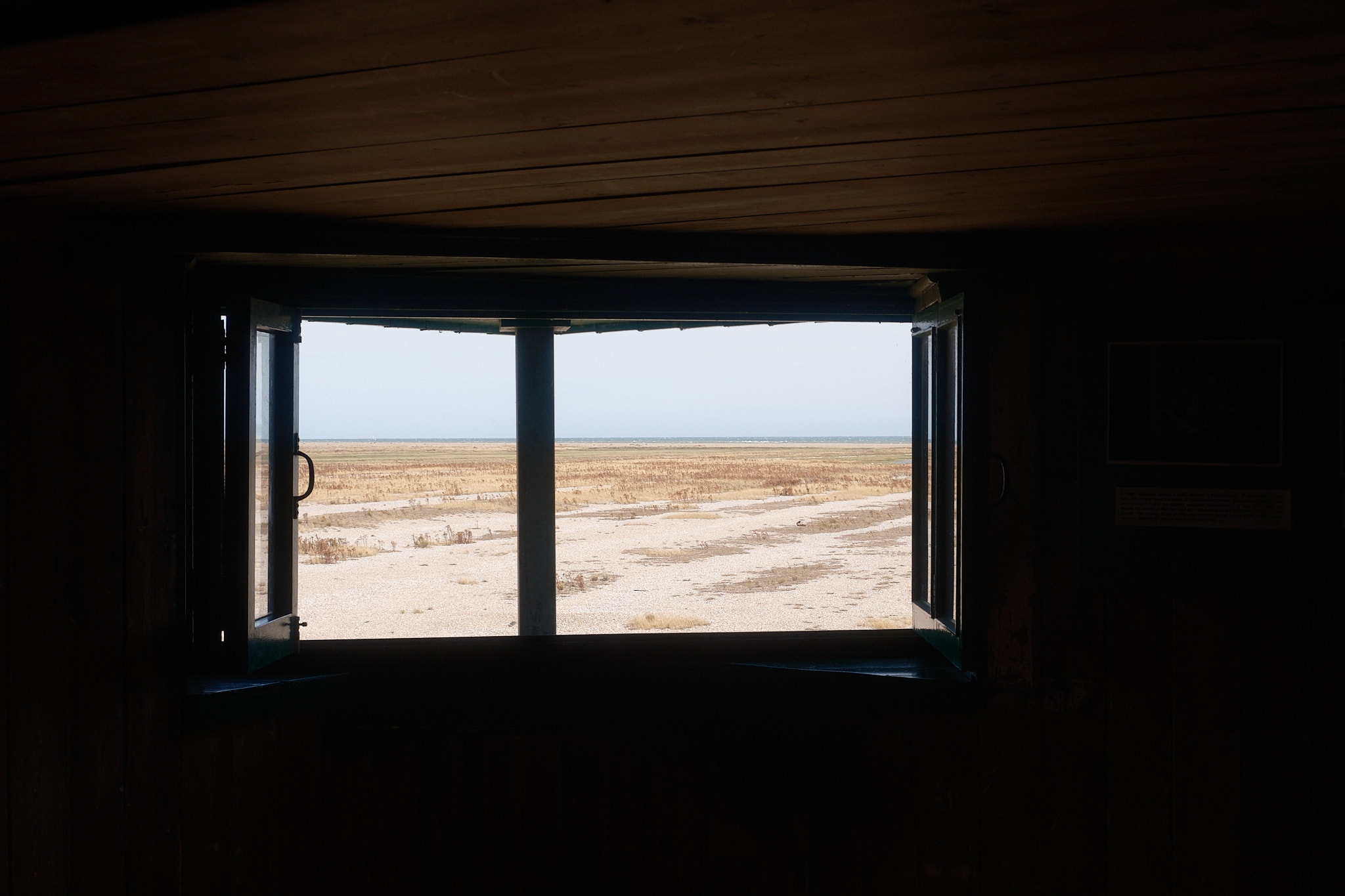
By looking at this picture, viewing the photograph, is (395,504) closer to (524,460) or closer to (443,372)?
(443,372)

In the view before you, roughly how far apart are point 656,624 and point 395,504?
17.6 metres

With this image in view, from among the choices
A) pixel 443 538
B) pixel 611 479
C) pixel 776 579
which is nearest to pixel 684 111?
pixel 776 579

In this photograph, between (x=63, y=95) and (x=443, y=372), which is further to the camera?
(x=443, y=372)

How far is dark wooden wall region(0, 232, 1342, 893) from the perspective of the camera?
1985 mm

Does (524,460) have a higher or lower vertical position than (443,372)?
lower

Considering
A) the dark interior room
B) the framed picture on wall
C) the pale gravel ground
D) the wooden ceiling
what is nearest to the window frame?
the dark interior room

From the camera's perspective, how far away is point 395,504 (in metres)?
26.5

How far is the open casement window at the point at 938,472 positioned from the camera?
218 cm

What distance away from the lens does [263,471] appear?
2189 millimetres

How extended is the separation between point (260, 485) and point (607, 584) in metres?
13.2

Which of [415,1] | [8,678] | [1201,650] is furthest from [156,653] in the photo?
[1201,650]

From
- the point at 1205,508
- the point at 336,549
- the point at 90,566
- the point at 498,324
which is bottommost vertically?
the point at 336,549

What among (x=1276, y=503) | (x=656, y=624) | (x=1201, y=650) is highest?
(x=1276, y=503)

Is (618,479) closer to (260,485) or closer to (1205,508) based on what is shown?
(260,485)
